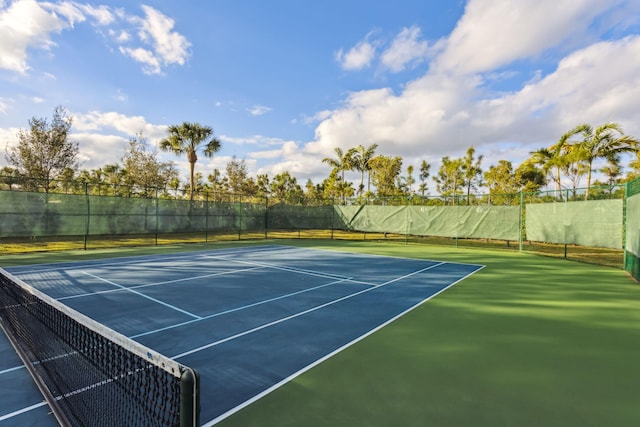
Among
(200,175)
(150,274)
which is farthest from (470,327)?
(200,175)

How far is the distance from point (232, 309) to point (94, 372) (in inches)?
94.0

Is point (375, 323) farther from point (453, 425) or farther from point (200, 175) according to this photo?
point (200, 175)

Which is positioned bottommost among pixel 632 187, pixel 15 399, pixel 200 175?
pixel 15 399

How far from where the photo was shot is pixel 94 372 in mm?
3002

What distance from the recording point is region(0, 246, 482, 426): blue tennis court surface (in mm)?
3068

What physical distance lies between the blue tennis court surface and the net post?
1.07 m

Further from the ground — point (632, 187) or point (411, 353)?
point (632, 187)

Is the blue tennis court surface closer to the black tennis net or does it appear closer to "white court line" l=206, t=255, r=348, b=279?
"white court line" l=206, t=255, r=348, b=279

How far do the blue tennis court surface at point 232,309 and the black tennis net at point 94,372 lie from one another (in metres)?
0.17

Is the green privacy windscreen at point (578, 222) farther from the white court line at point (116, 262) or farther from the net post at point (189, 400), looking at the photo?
the white court line at point (116, 262)

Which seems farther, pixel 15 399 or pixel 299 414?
pixel 15 399

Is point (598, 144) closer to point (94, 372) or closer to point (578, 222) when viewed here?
point (578, 222)

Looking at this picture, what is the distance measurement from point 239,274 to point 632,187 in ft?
37.5

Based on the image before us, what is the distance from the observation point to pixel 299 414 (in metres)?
2.56
